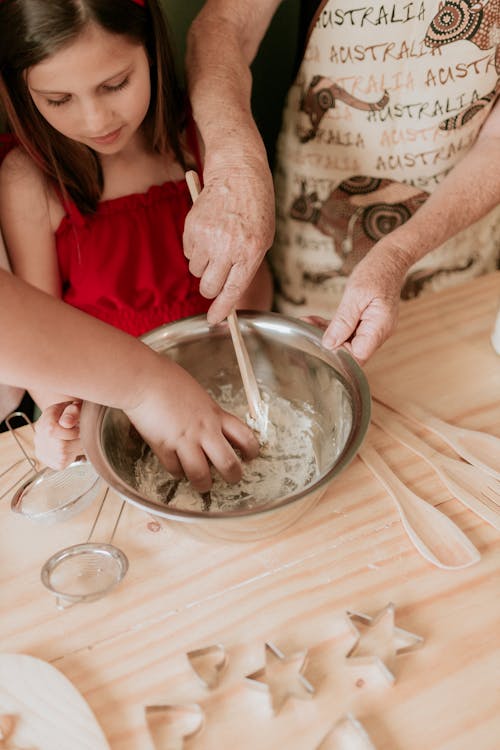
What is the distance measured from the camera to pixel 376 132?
1225 millimetres

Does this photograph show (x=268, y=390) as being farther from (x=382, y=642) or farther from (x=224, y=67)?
(x=224, y=67)

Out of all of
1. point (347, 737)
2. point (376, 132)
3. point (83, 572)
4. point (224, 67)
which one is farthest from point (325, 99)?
point (347, 737)

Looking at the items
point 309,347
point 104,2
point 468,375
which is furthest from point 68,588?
point 104,2

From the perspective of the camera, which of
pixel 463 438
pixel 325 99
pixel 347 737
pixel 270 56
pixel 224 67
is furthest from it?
pixel 270 56

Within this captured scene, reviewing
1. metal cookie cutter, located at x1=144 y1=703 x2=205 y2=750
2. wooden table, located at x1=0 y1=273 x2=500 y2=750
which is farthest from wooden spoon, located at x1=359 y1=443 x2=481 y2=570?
metal cookie cutter, located at x1=144 y1=703 x2=205 y2=750

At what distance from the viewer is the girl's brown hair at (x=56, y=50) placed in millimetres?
894

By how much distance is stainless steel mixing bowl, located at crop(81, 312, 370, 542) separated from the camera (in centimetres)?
68

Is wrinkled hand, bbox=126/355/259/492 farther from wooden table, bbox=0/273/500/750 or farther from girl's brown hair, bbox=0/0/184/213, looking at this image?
girl's brown hair, bbox=0/0/184/213

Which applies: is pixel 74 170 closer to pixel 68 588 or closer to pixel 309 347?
pixel 309 347

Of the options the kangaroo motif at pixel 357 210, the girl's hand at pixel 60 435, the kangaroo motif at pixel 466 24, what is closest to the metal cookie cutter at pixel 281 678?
the girl's hand at pixel 60 435

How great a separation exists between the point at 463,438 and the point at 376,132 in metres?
0.64

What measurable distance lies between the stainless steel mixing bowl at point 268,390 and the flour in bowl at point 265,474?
2 cm

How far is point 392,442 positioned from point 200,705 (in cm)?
42

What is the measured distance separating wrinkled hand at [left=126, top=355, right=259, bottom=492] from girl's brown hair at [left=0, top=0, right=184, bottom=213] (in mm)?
493
